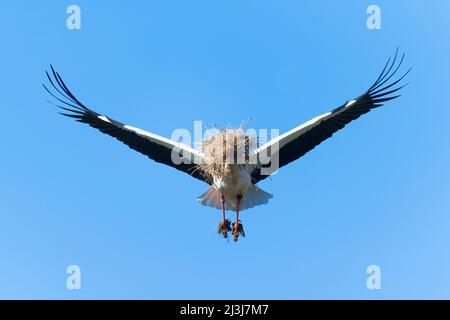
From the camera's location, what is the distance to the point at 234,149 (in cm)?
1123

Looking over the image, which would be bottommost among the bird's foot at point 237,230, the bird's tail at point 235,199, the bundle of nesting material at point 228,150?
the bird's foot at point 237,230

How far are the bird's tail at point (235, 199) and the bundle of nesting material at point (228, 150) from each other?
51 centimetres

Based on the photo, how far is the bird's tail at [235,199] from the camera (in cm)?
1186

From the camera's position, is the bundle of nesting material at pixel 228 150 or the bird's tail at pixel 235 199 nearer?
the bundle of nesting material at pixel 228 150

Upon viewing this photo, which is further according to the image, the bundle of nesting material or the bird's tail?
the bird's tail

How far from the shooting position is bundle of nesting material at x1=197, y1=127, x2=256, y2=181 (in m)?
11.2

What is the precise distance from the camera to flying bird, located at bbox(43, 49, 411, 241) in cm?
1132

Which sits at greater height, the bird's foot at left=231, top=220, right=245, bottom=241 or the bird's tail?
the bird's tail

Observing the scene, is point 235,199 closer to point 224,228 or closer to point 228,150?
point 224,228

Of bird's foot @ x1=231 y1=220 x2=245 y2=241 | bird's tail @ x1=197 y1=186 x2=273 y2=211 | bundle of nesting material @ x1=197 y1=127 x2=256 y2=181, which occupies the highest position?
bundle of nesting material @ x1=197 y1=127 x2=256 y2=181
